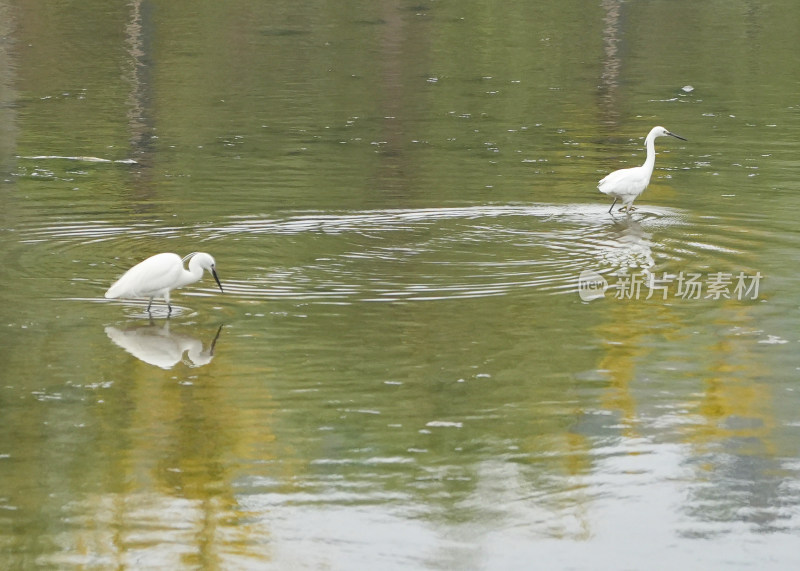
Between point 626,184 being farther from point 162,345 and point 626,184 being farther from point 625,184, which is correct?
point 162,345

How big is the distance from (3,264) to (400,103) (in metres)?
14.4

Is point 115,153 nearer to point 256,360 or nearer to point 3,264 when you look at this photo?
point 3,264

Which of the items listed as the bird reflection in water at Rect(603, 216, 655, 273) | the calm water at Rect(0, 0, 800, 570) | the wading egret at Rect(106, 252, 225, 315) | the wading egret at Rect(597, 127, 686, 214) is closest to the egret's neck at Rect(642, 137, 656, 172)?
the wading egret at Rect(597, 127, 686, 214)

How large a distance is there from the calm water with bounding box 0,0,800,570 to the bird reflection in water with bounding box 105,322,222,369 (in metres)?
0.04

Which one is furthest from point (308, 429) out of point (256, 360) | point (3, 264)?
point (3, 264)

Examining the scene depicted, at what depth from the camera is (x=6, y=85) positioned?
31.3 m

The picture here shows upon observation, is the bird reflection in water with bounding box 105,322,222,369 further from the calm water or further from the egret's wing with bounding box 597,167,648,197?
the egret's wing with bounding box 597,167,648,197

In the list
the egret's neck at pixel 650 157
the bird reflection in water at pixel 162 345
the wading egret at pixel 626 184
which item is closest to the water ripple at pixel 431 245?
the wading egret at pixel 626 184

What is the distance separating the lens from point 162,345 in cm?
1218

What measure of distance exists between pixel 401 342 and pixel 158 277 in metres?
2.18

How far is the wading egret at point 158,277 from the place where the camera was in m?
12.5

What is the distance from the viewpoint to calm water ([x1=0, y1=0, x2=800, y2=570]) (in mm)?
8531

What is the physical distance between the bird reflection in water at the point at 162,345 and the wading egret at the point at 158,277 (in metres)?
0.32

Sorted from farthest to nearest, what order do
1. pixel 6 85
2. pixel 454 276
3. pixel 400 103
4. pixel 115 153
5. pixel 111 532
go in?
1. pixel 6 85
2. pixel 400 103
3. pixel 115 153
4. pixel 454 276
5. pixel 111 532
